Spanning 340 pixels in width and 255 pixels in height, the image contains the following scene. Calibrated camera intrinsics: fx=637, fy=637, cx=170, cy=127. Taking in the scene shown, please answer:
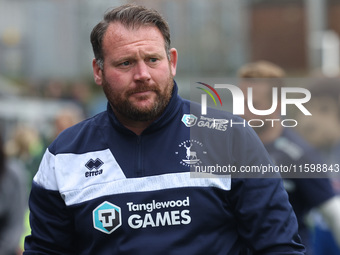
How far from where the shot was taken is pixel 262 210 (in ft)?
8.80

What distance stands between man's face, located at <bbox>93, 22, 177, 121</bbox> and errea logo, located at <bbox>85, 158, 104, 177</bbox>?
25 cm

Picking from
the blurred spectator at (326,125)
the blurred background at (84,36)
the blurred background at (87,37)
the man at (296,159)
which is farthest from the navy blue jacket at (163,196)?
the blurred background at (84,36)

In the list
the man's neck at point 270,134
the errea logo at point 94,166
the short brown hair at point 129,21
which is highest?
the short brown hair at point 129,21

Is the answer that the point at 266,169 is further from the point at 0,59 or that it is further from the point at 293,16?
the point at 293,16

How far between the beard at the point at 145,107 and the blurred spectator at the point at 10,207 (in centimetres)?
294

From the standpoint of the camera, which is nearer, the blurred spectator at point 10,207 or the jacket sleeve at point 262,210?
the jacket sleeve at point 262,210

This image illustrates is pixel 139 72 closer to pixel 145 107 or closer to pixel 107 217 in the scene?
pixel 145 107

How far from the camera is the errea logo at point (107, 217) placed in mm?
2744

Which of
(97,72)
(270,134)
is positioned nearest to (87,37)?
(270,134)

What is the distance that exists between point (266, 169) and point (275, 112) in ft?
4.76

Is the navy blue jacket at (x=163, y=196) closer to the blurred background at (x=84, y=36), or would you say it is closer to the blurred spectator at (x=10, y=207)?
the blurred spectator at (x=10, y=207)

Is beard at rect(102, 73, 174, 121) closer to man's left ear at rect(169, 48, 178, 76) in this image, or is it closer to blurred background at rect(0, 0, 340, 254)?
man's left ear at rect(169, 48, 178, 76)

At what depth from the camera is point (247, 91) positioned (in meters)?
4.29

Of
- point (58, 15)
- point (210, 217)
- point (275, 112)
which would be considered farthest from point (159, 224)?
point (58, 15)
